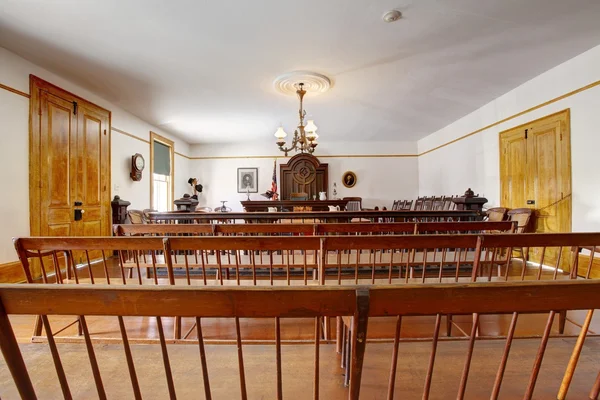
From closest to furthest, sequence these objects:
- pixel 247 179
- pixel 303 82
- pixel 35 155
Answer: pixel 35 155 → pixel 303 82 → pixel 247 179

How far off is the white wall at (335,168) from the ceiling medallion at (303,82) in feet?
15.2

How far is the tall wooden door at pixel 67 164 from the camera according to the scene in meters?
3.87

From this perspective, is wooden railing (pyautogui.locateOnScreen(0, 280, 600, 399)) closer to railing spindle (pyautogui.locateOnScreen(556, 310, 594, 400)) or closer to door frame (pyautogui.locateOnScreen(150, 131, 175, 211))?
railing spindle (pyautogui.locateOnScreen(556, 310, 594, 400))

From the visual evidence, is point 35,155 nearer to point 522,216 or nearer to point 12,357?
point 12,357

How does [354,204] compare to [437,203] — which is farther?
[354,204]

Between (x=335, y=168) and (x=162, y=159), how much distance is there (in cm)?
519

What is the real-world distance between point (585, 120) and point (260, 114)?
5.37m

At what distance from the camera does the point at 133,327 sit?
223 centimetres

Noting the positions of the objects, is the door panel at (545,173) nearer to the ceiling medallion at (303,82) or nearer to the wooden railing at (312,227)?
the wooden railing at (312,227)

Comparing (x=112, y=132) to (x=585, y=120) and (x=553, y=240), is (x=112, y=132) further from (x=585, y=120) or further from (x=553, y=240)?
(x=585, y=120)

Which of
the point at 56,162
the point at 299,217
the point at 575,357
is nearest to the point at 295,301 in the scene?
the point at 575,357

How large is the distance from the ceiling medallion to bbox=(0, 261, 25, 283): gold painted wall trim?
4.21 metres

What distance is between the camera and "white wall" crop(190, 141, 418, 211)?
370 inches

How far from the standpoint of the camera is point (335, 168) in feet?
31.0
